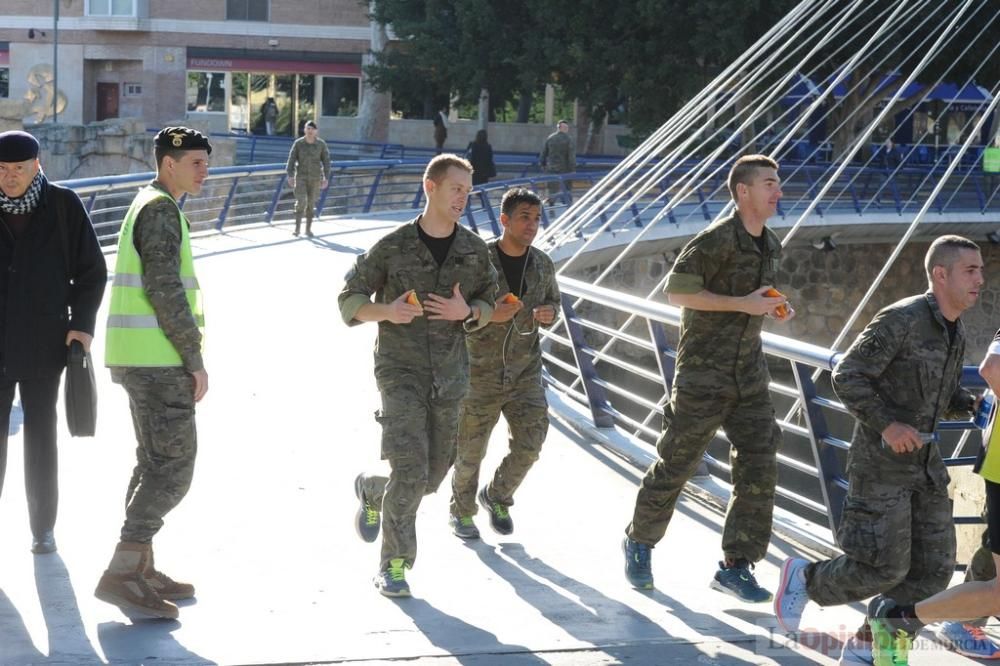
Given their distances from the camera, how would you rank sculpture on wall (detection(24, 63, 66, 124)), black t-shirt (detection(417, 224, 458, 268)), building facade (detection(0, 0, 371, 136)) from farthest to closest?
building facade (detection(0, 0, 371, 136)) → sculpture on wall (detection(24, 63, 66, 124)) → black t-shirt (detection(417, 224, 458, 268))

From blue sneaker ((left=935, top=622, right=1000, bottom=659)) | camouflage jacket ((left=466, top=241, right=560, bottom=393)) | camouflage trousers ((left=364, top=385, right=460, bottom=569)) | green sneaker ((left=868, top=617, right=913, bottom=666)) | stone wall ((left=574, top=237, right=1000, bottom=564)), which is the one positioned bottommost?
stone wall ((left=574, top=237, right=1000, bottom=564))

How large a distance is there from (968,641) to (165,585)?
9.38 ft

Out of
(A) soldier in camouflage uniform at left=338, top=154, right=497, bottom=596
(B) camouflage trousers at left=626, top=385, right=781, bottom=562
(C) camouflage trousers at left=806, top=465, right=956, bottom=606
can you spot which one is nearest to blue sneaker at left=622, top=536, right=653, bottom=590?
(B) camouflage trousers at left=626, top=385, right=781, bottom=562

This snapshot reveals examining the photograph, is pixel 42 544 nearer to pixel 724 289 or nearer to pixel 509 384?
pixel 509 384

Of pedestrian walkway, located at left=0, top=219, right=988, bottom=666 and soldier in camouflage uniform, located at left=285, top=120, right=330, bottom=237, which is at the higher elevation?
soldier in camouflage uniform, located at left=285, top=120, right=330, bottom=237

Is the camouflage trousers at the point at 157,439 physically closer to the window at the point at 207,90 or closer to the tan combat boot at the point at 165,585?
the tan combat boot at the point at 165,585

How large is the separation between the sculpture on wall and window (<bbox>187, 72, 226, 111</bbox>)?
4627 mm

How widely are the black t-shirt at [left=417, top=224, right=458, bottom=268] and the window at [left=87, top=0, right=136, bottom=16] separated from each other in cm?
5528

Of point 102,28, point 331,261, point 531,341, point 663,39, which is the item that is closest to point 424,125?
point 102,28

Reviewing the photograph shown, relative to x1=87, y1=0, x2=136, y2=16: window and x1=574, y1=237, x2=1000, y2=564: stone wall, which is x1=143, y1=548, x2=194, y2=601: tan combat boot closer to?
x1=574, y1=237, x2=1000, y2=564: stone wall

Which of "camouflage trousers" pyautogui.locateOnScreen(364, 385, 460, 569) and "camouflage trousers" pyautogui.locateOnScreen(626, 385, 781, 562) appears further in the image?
"camouflage trousers" pyautogui.locateOnScreen(626, 385, 781, 562)

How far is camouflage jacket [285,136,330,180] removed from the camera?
21.9 metres

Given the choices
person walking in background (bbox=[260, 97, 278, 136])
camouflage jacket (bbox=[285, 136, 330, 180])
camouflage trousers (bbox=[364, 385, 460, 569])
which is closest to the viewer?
camouflage trousers (bbox=[364, 385, 460, 569])

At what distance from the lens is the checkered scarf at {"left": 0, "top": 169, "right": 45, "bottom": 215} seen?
5902 mm
